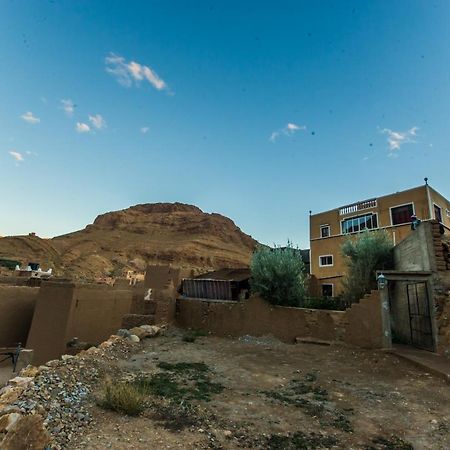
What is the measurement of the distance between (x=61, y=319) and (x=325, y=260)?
2292 centimetres

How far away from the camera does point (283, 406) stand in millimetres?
6027

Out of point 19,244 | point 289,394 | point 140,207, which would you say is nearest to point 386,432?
point 289,394

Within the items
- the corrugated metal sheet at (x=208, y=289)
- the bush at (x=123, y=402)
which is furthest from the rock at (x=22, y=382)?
the corrugated metal sheet at (x=208, y=289)

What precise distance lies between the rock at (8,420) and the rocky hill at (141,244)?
41.3 m

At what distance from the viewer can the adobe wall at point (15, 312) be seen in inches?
583

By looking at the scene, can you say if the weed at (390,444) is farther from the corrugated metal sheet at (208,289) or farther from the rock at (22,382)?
the corrugated metal sheet at (208,289)

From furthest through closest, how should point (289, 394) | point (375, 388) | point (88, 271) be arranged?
1. point (88, 271)
2. point (375, 388)
3. point (289, 394)

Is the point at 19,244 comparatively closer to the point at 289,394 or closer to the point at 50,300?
the point at 50,300

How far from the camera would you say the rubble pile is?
3.80 metres

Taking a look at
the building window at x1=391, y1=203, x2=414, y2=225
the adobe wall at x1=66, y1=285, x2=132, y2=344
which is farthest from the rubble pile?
the building window at x1=391, y1=203, x2=414, y2=225

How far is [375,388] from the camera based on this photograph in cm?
747

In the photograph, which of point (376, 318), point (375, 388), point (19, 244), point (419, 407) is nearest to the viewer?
point (419, 407)

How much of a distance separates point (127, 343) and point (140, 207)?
89248 mm

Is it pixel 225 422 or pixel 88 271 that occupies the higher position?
pixel 88 271
